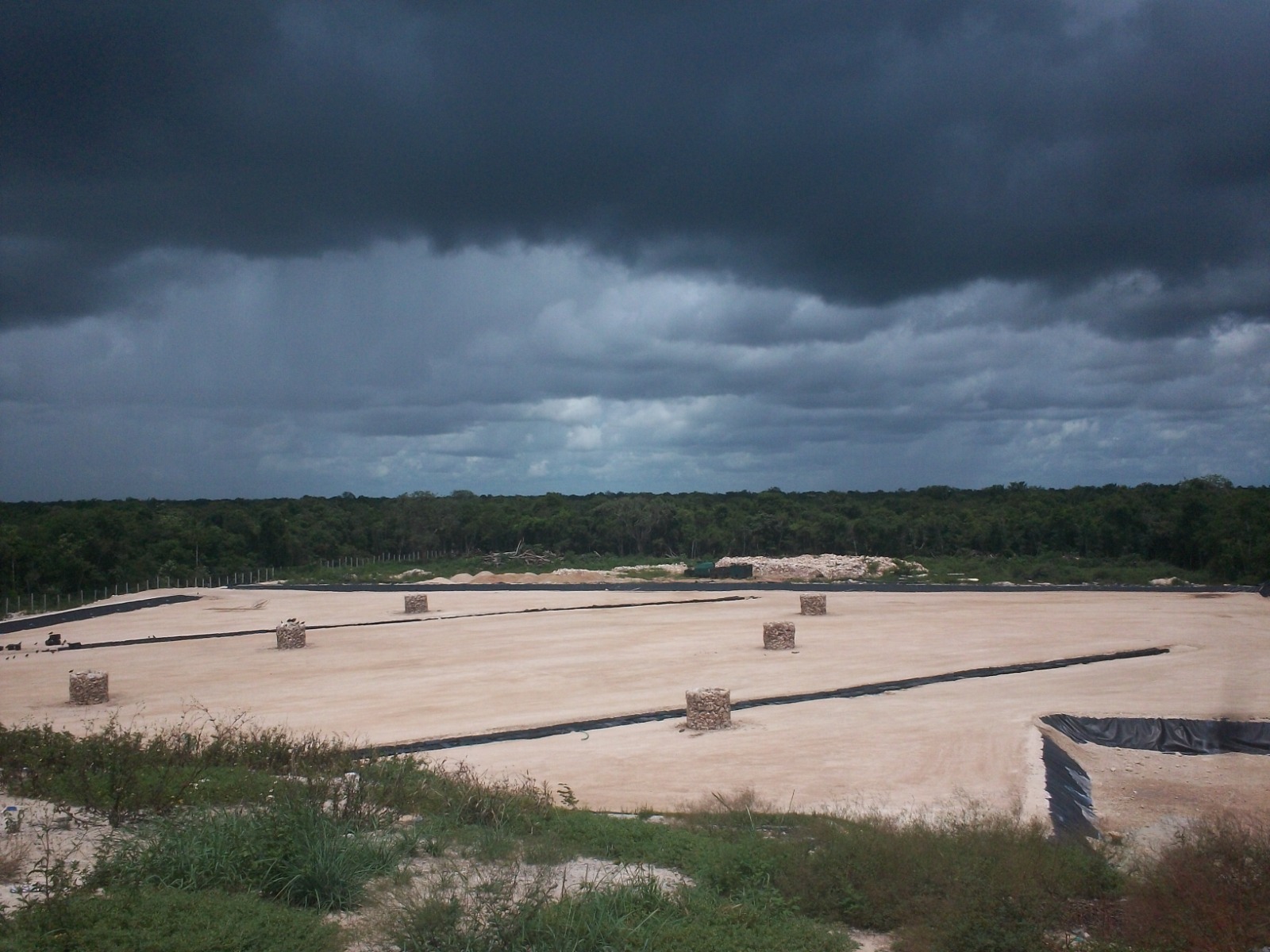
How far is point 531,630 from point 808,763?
2091 cm

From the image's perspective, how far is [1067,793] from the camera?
552 inches

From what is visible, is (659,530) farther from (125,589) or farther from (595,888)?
(595,888)

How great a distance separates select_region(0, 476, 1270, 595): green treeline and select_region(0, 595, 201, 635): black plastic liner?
1048 cm

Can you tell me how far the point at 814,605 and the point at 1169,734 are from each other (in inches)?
779

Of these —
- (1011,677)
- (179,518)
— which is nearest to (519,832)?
(1011,677)

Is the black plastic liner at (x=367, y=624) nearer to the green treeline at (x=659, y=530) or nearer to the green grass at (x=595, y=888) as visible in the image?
the green grass at (x=595, y=888)

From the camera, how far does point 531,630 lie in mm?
→ 35531

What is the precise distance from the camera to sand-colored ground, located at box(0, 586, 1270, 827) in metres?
15.1

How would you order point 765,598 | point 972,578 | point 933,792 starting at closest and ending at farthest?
1. point 933,792
2. point 765,598
3. point 972,578

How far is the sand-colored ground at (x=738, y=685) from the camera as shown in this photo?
15086 millimetres

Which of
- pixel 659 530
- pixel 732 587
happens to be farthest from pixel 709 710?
pixel 659 530

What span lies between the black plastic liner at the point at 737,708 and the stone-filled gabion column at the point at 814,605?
1231 cm

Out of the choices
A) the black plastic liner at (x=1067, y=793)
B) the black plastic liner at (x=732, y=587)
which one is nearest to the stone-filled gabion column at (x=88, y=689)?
the black plastic liner at (x=1067, y=793)

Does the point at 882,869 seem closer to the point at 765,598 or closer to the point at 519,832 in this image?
the point at 519,832
